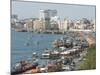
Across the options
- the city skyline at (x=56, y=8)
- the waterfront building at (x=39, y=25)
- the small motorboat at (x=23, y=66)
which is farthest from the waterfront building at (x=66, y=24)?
the small motorboat at (x=23, y=66)

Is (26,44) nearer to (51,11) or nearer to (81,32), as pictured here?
(51,11)

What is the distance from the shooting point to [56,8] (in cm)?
254

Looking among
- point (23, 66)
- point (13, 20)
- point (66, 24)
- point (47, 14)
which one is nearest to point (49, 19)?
point (47, 14)

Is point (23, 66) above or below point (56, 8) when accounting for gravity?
below

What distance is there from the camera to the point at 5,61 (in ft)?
7.70

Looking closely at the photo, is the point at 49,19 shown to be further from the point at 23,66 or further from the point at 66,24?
the point at 23,66

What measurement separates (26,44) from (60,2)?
1.92 ft

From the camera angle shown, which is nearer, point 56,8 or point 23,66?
point 23,66

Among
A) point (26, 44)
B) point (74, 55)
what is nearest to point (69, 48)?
point (74, 55)

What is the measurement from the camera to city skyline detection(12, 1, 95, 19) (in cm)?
240

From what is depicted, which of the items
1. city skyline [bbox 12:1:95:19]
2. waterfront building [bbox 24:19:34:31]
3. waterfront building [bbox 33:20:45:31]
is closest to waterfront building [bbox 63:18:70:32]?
city skyline [bbox 12:1:95:19]

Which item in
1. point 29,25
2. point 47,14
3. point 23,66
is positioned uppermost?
point 47,14

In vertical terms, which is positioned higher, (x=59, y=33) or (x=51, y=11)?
(x=51, y=11)

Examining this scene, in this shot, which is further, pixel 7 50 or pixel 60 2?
pixel 60 2
